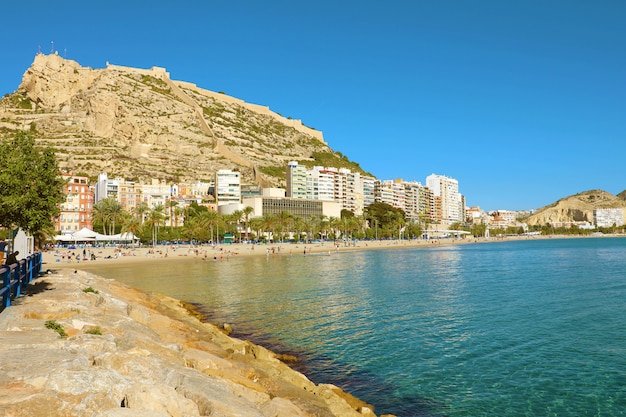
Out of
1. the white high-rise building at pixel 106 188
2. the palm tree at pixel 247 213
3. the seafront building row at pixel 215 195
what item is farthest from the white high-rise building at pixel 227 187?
the white high-rise building at pixel 106 188

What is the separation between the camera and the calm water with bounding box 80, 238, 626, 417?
1510 cm

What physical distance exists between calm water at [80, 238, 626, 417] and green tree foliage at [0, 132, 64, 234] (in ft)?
39.0

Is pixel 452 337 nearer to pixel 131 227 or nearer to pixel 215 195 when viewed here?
pixel 131 227

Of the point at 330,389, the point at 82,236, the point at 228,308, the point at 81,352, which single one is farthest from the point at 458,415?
the point at 82,236

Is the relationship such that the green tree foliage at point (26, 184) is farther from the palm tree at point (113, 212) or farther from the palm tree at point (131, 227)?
the palm tree at point (113, 212)

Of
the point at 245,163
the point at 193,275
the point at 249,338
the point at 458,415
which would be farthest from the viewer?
the point at 245,163

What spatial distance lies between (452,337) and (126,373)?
56.2ft

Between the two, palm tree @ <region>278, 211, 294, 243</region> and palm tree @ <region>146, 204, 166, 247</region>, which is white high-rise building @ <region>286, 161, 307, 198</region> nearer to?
palm tree @ <region>278, 211, 294, 243</region>

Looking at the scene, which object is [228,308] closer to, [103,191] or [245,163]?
[103,191]

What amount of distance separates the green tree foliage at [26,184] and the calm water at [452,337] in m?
11.9

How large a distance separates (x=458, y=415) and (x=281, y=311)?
18064 millimetres

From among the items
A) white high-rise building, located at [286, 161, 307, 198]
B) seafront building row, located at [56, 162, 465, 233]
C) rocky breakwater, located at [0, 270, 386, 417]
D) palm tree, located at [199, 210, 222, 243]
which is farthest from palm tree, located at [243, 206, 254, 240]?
rocky breakwater, located at [0, 270, 386, 417]

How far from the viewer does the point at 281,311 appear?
3052 centimetres

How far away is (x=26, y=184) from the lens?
19797mm
